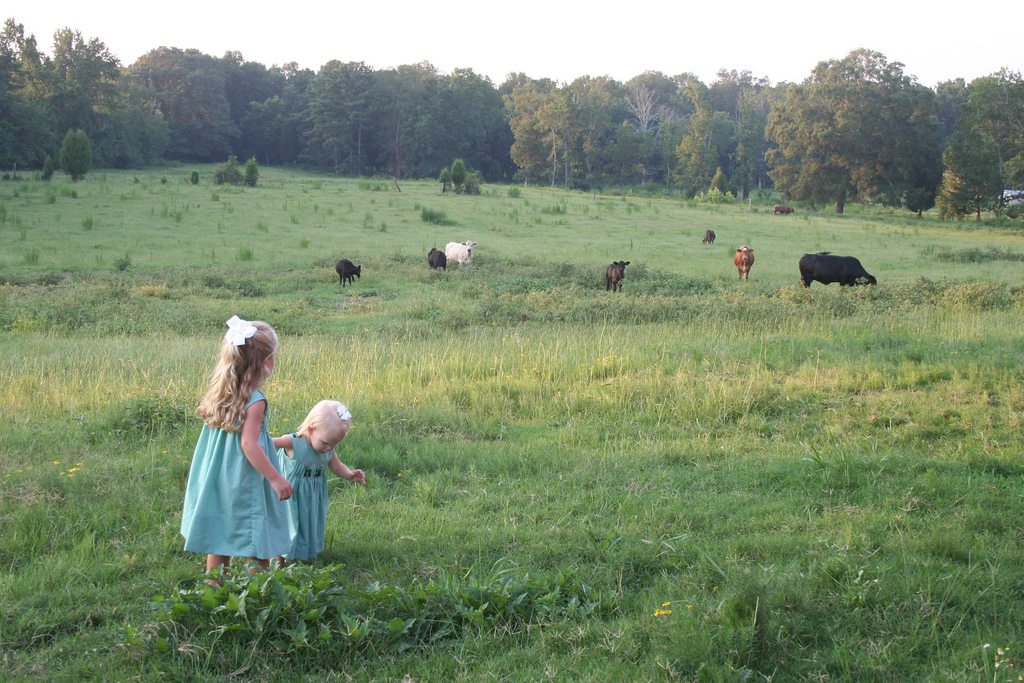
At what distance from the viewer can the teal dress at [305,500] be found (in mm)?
3492

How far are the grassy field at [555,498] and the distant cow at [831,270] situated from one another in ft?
14.3

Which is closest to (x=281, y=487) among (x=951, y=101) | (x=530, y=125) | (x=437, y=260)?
(x=437, y=260)

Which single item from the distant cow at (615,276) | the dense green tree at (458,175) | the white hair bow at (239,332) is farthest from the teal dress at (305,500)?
the dense green tree at (458,175)

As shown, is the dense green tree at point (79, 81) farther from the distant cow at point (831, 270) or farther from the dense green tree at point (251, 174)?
Result: the distant cow at point (831, 270)

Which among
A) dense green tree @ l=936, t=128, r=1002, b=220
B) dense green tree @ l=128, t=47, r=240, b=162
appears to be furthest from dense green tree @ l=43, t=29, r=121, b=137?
dense green tree @ l=936, t=128, r=1002, b=220

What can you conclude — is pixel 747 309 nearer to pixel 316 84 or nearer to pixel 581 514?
pixel 581 514

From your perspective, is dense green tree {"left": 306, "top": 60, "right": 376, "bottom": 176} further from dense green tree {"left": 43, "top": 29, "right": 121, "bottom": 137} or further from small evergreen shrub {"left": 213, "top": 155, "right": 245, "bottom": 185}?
small evergreen shrub {"left": 213, "top": 155, "right": 245, "bottom": 185}

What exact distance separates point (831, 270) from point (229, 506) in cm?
1617

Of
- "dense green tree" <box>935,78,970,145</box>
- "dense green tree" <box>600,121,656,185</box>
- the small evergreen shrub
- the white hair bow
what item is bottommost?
the white hair bow

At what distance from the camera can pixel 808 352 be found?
837cm

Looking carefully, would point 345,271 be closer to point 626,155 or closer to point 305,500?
point 305,500

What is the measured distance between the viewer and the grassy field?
2844mm

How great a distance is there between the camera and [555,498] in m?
4.38

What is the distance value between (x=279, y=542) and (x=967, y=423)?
5.08 meters
